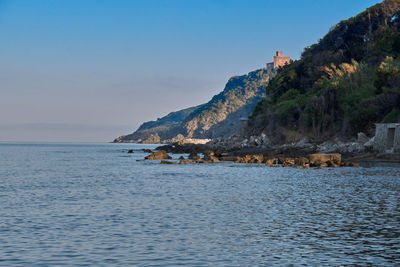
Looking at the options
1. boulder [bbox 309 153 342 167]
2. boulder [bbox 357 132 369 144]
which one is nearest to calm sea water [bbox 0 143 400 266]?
boulder [bbox 309 153 342 167]

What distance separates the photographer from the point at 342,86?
8069 cm

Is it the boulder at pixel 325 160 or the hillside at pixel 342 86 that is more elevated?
the hillside at pixel 342 86

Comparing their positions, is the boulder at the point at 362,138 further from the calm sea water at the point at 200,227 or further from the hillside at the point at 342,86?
the calm sea water at the point at 200,227

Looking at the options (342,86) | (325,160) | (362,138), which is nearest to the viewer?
(325,160)

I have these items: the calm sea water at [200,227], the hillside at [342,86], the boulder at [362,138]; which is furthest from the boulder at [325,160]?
the calm sea water at [200,227]

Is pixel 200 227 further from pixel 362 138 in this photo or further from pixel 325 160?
pixel 362 138

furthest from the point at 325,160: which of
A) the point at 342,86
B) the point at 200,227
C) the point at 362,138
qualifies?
the point at 200,227

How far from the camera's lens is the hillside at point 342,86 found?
67938 millimetres

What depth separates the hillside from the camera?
67.9m

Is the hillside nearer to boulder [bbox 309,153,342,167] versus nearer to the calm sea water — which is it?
boulder [bbox 309,153,342,167]

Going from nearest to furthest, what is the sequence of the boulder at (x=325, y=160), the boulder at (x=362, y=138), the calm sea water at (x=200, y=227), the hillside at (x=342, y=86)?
the calm sea water at (x=200, y=227)
the boulder at (x=325, y=160)
the boulder at (x=362, y=138)
the hillside at (x=342, y=86)

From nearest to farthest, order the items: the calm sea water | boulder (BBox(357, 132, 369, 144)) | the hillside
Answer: the calm sea water → boulder (BBox(357, 132, 369, 144)) → the hillside

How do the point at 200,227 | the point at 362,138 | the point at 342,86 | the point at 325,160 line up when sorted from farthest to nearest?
the point at 342,86 → the point at 362,138 → the point at 325,160 → the point at 200,227

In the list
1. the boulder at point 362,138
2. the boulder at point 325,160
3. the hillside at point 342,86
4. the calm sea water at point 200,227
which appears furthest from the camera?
the hillside at point 342,86
